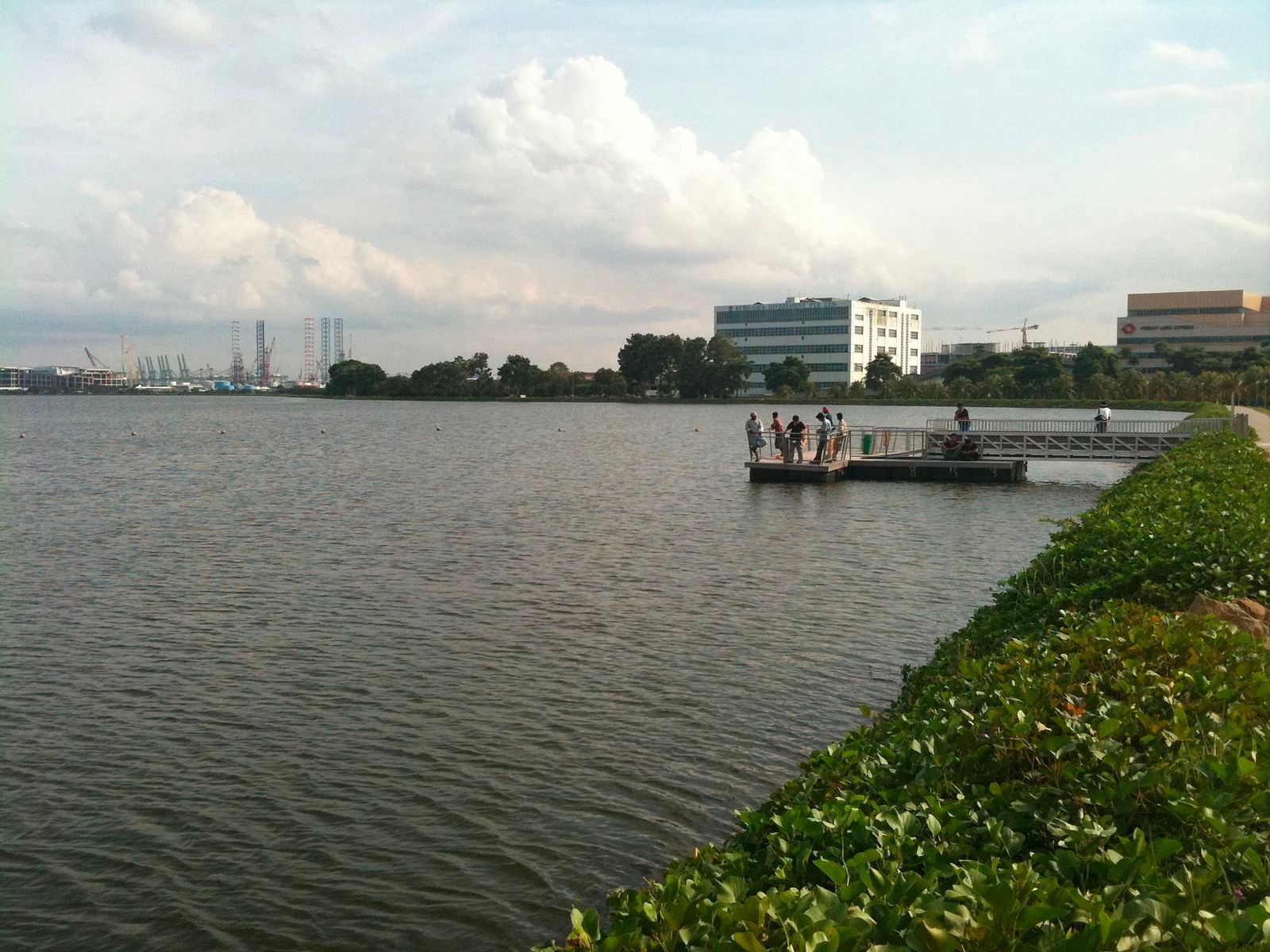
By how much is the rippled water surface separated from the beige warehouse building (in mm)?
175917

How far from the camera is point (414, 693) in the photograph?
14.9m

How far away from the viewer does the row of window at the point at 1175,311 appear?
192m

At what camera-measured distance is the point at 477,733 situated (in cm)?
1337

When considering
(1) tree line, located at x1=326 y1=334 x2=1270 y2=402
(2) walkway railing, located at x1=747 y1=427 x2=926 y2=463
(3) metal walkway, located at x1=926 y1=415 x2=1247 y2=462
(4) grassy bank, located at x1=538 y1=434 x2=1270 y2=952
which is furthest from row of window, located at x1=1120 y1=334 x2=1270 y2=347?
(4) grassy bank, located at x1=538 y1=434 x2=1270 y2=952

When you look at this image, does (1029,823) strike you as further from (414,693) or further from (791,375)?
(791,375)

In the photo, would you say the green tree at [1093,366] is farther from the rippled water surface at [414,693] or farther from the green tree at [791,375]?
the rippled water surface at [414,693]

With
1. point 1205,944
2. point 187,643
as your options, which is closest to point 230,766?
point 187,643

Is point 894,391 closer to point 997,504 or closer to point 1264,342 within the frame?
point 1264,342

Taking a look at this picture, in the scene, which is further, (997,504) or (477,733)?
(997,504)

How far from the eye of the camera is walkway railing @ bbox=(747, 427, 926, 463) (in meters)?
44.8

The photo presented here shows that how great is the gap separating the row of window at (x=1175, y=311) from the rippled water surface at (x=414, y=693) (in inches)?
7095

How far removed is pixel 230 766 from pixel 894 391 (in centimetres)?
16256

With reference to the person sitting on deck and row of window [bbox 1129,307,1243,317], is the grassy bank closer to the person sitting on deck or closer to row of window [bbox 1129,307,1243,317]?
the person sitting on deck

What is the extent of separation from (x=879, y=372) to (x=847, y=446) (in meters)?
133
